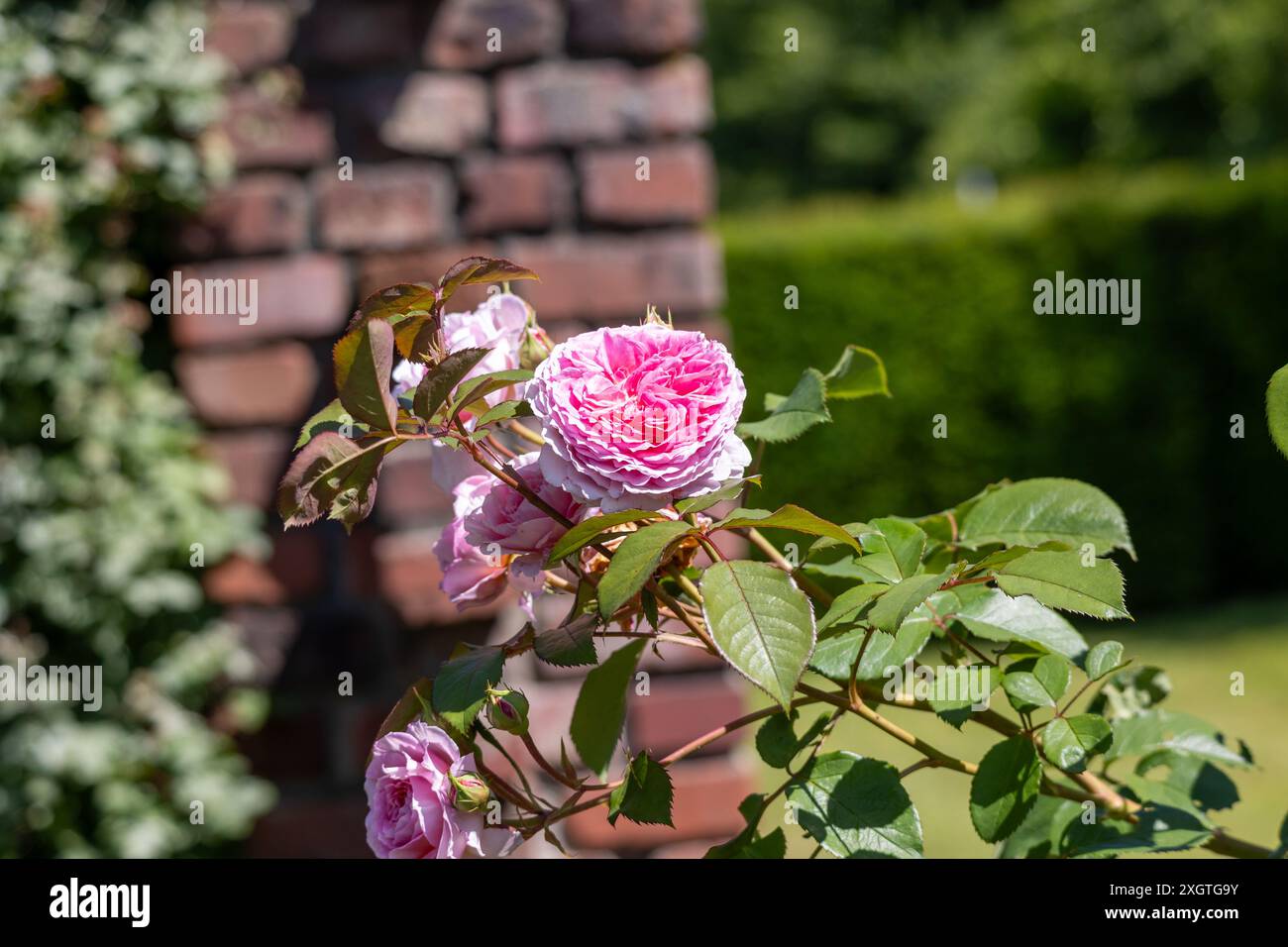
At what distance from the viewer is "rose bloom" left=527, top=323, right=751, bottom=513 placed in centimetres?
64

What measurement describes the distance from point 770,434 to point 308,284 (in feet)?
4.10

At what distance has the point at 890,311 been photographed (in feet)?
19.8

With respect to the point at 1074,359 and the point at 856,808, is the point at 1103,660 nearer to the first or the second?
the point at 856,808

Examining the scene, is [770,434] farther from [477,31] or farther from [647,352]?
[477,31]

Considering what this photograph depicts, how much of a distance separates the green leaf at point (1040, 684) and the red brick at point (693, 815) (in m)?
1.11

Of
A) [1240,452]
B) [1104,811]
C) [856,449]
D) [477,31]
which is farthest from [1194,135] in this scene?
[1104,811]

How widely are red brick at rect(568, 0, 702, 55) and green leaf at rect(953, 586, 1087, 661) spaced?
1.30 m

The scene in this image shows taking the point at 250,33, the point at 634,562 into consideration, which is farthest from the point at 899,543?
the point at 250,33

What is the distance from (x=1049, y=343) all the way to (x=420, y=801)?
5.80 m

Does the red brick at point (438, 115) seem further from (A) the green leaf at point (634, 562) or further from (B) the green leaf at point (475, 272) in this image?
(A) the green leaf at point (634, 562)

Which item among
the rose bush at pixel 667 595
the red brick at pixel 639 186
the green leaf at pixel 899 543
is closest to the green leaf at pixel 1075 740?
the rose bush at pixel 667 595

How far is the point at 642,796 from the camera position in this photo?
2.18 ft
